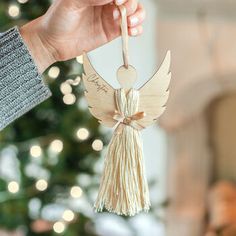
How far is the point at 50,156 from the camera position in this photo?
6.72 feet

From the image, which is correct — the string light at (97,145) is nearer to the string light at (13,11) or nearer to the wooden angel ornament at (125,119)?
the string light at (13,11)

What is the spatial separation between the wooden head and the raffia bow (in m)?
0.04

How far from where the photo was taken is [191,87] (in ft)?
10.8

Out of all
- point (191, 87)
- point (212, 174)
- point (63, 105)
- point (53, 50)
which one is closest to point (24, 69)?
point (53, 50)

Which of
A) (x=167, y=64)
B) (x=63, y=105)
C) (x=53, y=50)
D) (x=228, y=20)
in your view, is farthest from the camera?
(x=228, y=20)

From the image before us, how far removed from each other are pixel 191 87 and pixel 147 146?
404 millimetres

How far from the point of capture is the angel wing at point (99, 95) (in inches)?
30.5

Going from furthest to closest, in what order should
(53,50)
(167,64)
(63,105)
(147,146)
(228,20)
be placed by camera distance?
(147,146)
(228,20)
(63,105)
(53,50)
(167,64)

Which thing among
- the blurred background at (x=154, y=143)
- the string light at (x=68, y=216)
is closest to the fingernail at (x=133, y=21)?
the blurred background at (x=154, y=143)

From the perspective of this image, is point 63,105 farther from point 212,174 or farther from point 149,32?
point 212,174

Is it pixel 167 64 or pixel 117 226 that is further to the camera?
pixel 117 226

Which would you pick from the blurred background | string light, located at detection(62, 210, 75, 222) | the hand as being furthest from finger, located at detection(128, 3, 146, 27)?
string light, located at detection(62, 210, 75, 222)

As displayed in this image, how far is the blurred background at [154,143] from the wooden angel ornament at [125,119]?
1.15 metres

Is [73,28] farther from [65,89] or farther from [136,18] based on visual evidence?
[65,89]
